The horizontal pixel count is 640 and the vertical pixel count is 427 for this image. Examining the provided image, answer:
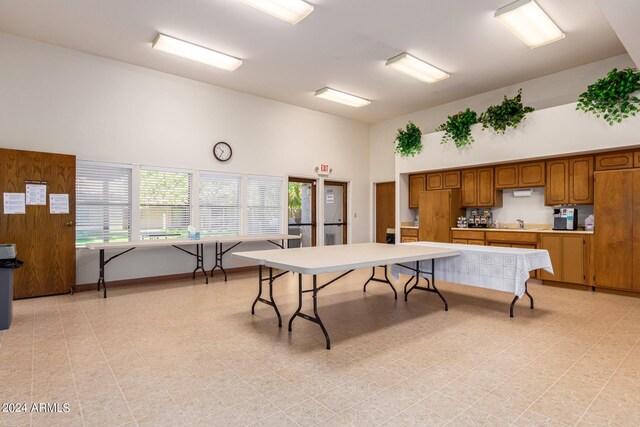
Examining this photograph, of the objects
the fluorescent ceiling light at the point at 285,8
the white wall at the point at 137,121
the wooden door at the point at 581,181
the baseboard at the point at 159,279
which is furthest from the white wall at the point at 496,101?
the baseboard at the point at 159,279

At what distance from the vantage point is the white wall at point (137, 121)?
4832 millimetres

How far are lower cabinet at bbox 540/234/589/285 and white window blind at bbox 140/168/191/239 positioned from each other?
20.2 feet

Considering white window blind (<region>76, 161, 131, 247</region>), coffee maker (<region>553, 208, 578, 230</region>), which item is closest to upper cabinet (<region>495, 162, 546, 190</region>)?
coffee maker (<region>553, 208, 578, 230</region>)

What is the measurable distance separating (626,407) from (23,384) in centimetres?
391

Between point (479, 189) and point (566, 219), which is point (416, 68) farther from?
point (566, 219)

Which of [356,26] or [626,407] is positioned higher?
[356,26]

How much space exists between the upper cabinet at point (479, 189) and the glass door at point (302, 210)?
3.31 meters

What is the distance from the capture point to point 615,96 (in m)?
4.77

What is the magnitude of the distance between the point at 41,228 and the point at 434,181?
22.6ft

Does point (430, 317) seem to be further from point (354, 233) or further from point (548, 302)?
point (354, 233)

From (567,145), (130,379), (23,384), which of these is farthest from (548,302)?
(23,384)

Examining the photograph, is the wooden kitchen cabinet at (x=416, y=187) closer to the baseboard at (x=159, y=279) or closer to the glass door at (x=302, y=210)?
the glass door at (x=302, y=210)

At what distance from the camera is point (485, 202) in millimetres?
6609

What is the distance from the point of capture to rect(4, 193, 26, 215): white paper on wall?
4.54 meters
